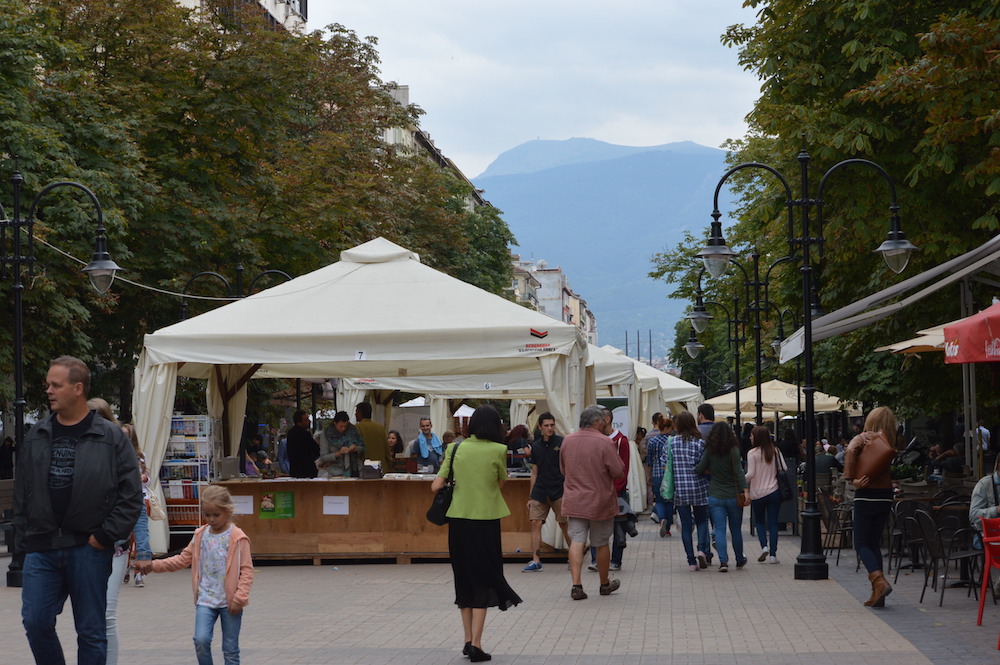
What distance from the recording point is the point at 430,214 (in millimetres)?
47875

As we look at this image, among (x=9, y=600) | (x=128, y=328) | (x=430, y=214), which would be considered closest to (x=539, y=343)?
(x=9, y=600)

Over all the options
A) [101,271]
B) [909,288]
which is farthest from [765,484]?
[101,271]

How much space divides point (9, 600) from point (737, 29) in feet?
58.7

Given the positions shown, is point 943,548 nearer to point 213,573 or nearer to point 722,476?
point 722,476

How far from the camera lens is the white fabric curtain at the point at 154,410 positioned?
18188 millimetres

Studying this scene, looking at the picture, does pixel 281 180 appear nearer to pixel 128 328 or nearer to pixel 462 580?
pixel 128 328

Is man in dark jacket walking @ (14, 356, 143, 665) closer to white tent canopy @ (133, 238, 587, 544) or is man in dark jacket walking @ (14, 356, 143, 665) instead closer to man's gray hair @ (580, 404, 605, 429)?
man's gray hair @ (580, 404, 605, 429)

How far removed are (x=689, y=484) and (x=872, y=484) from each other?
5045 mm

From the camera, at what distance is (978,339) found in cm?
1198

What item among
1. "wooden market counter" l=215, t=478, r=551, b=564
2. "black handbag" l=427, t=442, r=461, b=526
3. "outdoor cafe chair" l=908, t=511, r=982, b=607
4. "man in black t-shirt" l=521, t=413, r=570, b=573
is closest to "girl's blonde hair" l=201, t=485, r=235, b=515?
"black handbag" l=427, t=442, r=461, b=526

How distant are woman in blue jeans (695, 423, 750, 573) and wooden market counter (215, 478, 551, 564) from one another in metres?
2.53

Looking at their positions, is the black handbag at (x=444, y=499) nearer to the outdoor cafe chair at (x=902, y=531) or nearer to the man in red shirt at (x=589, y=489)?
the man in red shirt at (x=589, y=489)

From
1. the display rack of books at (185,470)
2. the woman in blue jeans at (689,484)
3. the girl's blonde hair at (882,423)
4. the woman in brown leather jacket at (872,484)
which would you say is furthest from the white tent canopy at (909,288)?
the display rack of books at (185,470)

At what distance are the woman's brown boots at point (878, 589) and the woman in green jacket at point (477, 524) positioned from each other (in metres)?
3.73
